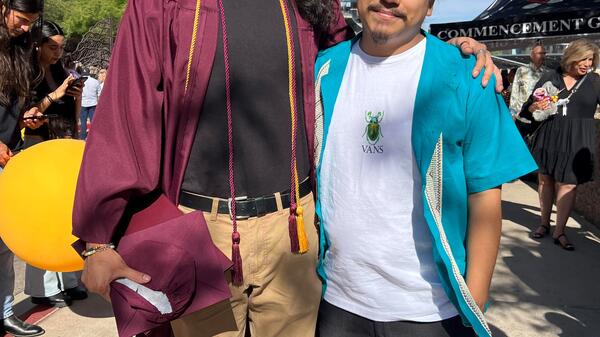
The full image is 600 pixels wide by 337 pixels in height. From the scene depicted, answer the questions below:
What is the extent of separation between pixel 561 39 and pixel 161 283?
Result: 9.07m

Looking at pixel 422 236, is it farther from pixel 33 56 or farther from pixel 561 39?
pixel 561 39

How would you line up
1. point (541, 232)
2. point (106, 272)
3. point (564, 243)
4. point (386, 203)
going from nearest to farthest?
point (106, 272)
point (386, 203)
point (564, 243)
point (541, 232)

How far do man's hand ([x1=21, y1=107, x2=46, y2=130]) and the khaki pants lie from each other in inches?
89.6

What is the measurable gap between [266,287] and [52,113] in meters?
2.67

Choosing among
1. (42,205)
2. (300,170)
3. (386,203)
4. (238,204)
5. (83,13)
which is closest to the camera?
(386,203)

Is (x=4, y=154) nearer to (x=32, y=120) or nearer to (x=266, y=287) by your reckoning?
(x=32, y=120)

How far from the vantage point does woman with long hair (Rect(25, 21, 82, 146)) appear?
3.64 metres

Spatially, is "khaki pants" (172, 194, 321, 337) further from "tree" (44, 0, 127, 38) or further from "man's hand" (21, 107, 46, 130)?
"tree" (44, 0, 127, 38)

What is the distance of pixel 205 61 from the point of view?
1.63 meters

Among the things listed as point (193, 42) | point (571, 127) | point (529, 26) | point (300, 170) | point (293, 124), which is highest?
point (193, 42)

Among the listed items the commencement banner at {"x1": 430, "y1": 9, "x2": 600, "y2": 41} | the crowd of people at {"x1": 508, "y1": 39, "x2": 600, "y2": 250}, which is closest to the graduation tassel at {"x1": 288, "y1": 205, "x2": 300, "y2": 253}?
the crowd of people at {"x1": 508, "y1": 39, "x2": 600, "y2": 250}

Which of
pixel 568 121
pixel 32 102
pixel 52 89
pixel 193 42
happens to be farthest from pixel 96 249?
pixel 568 121

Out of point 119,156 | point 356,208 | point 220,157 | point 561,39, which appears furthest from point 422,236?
point 561,39

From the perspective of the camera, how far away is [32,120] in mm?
3469
